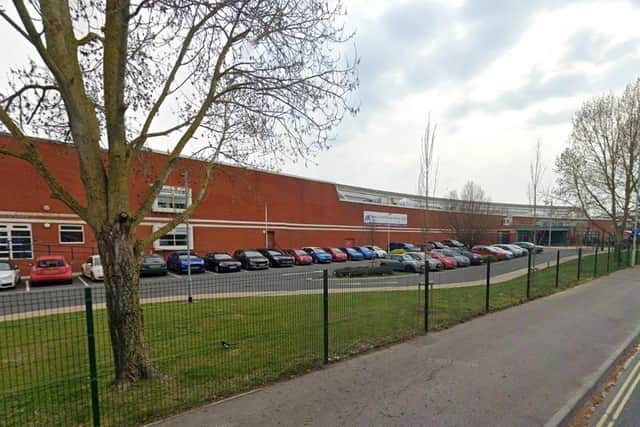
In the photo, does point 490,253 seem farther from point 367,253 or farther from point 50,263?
point 50,263

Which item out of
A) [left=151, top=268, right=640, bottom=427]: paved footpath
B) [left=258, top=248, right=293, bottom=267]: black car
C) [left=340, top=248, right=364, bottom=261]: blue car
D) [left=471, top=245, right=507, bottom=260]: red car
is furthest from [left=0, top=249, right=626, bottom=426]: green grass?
[left=471, top=245, right=507, bottom=260]: red car

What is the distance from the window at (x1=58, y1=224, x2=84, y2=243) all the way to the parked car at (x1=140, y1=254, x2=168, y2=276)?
18.3ft

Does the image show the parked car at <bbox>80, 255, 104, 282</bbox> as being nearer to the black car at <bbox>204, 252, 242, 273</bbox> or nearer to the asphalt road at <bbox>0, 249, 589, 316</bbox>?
the asphalt road at <bbox>0, 249, 589, 316</bbox>

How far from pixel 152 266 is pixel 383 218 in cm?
3346

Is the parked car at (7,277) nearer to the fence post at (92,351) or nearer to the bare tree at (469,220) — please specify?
the fence post at (92,351)

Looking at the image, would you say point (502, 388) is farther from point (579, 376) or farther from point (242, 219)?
point (242, 219)

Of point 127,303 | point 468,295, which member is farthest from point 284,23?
point 468,295

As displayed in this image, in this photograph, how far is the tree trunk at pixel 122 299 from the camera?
4.61 meters

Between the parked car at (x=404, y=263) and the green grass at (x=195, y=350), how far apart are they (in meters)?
12.5

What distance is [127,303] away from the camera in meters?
4.67

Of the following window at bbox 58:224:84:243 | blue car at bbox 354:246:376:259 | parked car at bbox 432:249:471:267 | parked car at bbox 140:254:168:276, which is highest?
window at bbox 58:224:84:243

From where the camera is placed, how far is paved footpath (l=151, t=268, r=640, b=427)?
12.8 feet

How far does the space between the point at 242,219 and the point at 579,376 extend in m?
28.6

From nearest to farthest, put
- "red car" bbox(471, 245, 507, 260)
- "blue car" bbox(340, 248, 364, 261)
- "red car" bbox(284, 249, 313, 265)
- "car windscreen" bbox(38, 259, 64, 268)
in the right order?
"car windscreen" bbox(38, 259, 64, 268) < "red car" bbox(284, 249, 313, 265) < "red car" bbox(471, 245, 507, 260) < "blue car" bbox(340, 248, 364, 261)
